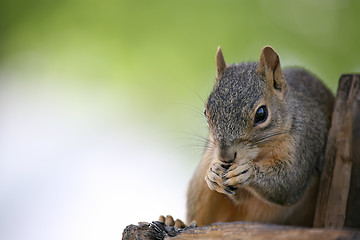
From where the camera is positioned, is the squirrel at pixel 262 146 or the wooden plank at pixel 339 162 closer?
the squirrel at pixel 262 146

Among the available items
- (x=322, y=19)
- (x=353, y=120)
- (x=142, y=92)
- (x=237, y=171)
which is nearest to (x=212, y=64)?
(x=142, y=92)

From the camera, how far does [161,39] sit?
482cm

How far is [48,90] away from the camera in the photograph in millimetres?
5152

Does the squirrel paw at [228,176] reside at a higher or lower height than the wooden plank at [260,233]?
higher

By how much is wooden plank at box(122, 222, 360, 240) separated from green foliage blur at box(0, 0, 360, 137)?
2.49m

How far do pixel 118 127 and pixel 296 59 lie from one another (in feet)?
5.91

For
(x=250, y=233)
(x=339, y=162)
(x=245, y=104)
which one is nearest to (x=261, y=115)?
(x=245, y=104)

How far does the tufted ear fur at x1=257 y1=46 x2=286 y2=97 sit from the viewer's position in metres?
2.66

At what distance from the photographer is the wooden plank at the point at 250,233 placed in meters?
1.58

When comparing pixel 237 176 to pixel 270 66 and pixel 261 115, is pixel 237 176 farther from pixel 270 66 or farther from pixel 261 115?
pixel 270 66

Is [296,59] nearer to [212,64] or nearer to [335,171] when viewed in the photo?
[212,64]

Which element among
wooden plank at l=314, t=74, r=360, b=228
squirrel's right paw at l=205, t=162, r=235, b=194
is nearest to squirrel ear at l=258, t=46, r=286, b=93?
wooden plank at l=314, t=74, r=360, b=228

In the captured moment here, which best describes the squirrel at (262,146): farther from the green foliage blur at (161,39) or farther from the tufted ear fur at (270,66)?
the green foliage blur at (161,39)

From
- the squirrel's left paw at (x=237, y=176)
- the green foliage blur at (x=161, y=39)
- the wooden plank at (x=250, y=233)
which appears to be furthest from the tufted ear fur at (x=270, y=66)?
the green foliage blur at (x=161, y=39)
